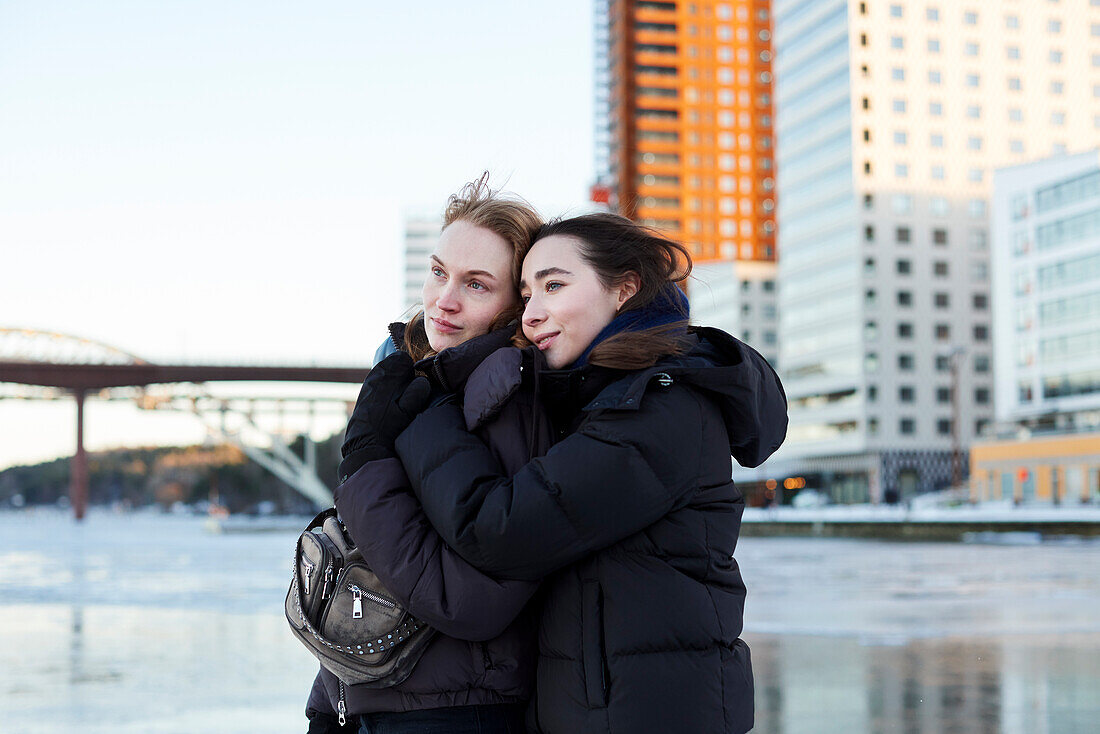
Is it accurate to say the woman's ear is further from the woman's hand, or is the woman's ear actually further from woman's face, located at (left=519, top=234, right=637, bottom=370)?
the woman's hand

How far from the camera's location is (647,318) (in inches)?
84.5

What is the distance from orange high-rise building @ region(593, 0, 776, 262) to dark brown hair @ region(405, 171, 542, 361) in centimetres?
9660

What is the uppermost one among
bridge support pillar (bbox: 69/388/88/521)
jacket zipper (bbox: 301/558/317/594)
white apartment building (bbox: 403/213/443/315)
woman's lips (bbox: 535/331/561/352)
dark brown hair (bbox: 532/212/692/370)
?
white apartment building (bbox: 403/213/443/315)

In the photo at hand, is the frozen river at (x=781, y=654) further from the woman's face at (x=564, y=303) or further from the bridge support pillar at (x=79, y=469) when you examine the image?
the bridge support pillar at (x=79, y=469)

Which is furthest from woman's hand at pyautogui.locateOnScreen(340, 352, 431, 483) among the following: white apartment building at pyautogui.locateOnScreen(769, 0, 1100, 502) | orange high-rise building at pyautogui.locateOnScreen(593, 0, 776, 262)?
orange high-rise building at pyautogui.locateOnScreen(593, 0, 776, 262)

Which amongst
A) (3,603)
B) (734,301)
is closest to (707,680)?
(3,603)

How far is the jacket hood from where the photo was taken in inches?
77.7

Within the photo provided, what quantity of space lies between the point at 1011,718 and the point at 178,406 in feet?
151

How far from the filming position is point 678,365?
6.64 ft

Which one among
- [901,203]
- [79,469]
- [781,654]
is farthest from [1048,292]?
[781,654]

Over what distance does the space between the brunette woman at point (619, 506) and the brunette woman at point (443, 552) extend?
0.16 feet

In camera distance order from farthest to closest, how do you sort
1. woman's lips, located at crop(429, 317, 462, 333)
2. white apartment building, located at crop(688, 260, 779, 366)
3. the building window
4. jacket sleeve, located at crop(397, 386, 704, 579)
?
white apartment building, located at crop(688, 260, 779, 366)
the building window
woman's lips, located at crop(429, 317, 462, 333)
jacket sleeve, located at crop(397, 386, 704, 579)

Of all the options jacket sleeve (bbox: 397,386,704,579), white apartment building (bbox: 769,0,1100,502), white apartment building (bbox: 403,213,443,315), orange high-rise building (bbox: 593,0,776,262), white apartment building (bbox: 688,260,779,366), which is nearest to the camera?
jacket sleeve (bbox: 397,386,704,579)

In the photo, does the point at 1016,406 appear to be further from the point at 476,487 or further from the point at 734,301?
the point at 476,487
